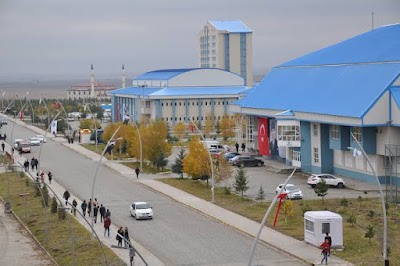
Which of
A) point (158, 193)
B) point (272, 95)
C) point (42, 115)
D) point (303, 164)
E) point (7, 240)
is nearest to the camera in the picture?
point (7, 240)

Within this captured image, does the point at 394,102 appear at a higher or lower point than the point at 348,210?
higher

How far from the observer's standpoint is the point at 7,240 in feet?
127

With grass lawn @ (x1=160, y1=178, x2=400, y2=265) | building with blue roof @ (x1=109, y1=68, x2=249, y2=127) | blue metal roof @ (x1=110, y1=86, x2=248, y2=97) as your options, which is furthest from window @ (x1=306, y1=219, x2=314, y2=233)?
blue metal roof @ (x1=110, y1=86, x2=248, y2=97)

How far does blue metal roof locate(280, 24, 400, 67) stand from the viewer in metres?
57.4

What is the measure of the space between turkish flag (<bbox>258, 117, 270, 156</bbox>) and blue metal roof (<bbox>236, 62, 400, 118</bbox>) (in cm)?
125

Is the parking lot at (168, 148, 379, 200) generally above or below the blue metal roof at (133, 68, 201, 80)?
below

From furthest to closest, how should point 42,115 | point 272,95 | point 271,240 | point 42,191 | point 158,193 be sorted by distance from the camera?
point 42,115
point 272,95
point 158,193
point 42,191
point 271,240

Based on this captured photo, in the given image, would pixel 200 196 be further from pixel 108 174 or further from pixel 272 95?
pixel 272 95

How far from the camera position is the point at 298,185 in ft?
170

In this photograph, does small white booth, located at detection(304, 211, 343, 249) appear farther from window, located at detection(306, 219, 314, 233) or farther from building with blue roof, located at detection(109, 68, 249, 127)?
building with blue roof, located at detection(109, 68, 249, 127)

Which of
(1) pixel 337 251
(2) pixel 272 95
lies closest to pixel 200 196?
(1) pixel 337 251

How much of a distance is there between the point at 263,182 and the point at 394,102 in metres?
8.91

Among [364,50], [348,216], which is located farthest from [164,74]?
[348,216]

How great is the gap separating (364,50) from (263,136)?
11.6 m
